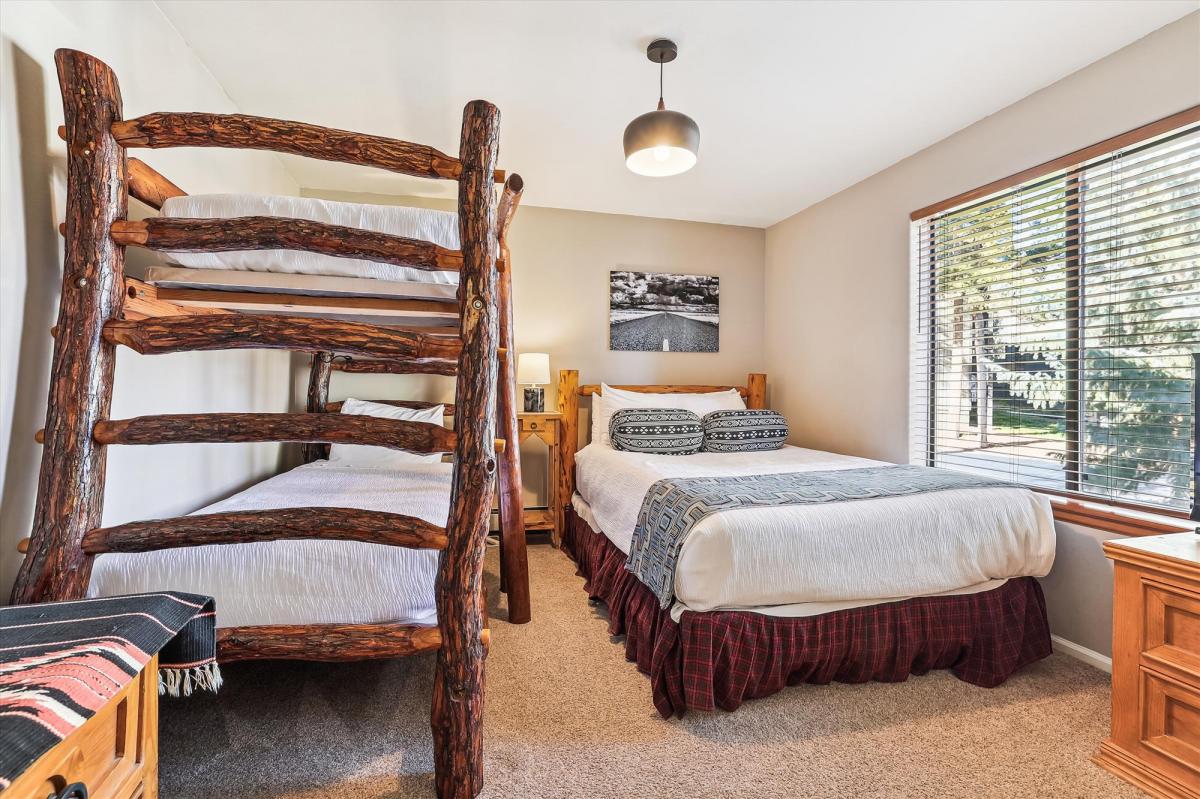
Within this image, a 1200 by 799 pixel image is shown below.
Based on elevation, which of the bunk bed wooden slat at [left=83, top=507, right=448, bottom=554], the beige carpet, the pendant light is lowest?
the beige carpet

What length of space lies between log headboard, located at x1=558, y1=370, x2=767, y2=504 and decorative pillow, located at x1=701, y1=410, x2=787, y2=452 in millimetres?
538

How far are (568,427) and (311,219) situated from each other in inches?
96.1

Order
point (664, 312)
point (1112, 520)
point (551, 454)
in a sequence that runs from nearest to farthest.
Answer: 1. point (1112, 520)
2. point (551, 454)
3. point (664, 312)

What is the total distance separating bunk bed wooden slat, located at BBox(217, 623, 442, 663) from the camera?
4.32 ft

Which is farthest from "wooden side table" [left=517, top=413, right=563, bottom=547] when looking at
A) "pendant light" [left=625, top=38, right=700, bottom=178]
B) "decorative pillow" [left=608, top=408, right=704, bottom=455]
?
"pendant light" [left=625, top=38, right=700, bottom=178]

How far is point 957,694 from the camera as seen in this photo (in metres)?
1.90

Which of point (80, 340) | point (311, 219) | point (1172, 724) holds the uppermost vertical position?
point (311, 219)

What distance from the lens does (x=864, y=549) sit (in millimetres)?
1849

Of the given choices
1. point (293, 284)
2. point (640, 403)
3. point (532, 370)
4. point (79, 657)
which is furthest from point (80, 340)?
point (640, 403)

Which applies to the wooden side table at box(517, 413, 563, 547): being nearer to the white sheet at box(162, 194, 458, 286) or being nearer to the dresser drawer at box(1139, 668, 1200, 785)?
the white sheet at box(162, 194, 458, 286)

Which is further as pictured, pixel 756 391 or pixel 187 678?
pixel 756 391

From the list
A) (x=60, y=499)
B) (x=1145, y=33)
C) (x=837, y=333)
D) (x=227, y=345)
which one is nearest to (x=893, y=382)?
(x=837, y=333)

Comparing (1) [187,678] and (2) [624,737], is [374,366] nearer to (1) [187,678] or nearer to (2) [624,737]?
(1) [187,678]

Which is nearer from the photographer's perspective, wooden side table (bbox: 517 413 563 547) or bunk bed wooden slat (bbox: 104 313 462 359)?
bunk bed wooden slat (bbox: 104 313 462 359)
